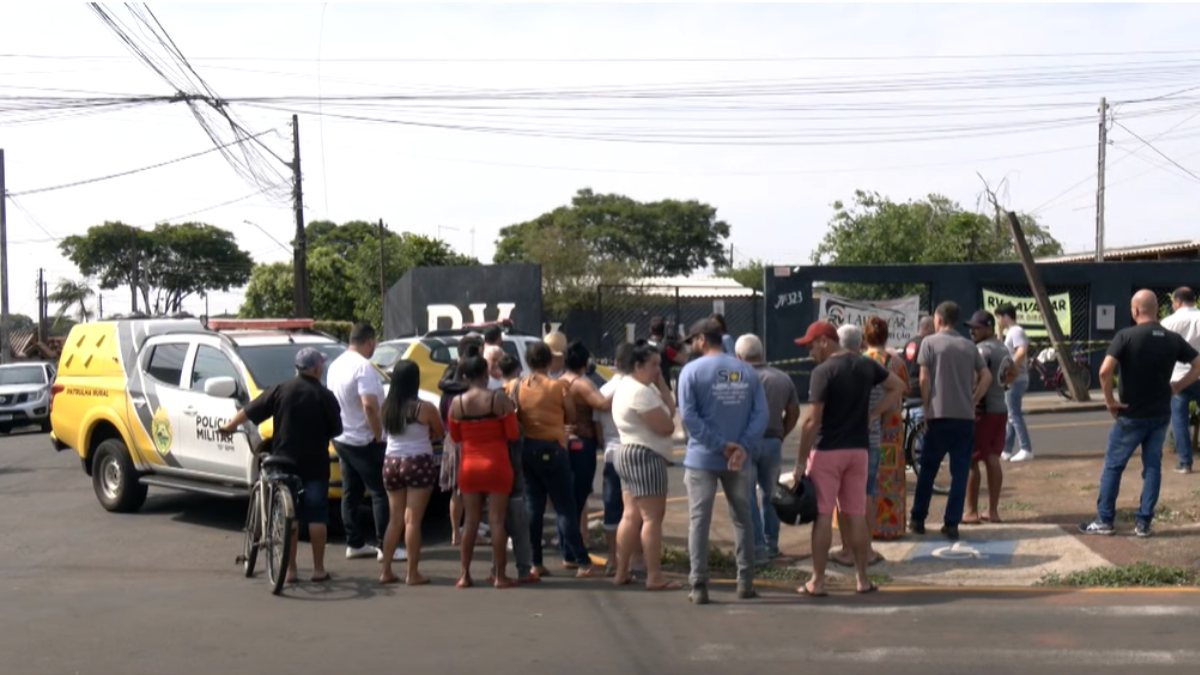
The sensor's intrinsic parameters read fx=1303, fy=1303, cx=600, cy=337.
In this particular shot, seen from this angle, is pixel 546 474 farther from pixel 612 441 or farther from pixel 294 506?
pixel 294 506

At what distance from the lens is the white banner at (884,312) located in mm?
25109

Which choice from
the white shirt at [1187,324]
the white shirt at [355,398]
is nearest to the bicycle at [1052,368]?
the white shirt at [1187,324]

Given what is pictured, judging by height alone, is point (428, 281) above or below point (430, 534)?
above

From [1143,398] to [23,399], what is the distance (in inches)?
926

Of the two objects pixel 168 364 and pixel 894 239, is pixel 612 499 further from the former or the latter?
pixel 894 239

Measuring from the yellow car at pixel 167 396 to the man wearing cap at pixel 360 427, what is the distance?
33.7 inches

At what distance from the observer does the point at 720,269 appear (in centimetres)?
7831

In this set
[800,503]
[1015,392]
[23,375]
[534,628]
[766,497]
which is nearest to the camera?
[534,628]

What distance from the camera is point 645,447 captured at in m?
8.91

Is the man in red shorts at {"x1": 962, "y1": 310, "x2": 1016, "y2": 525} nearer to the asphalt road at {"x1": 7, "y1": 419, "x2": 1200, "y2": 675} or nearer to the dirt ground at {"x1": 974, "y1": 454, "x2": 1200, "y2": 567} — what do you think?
the dirt ground at {"x1": 974, "y1": 454, "x2": 1200, "y2": 567}

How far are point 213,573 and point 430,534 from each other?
223 centimetres

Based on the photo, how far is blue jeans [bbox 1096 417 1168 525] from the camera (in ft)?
32.8

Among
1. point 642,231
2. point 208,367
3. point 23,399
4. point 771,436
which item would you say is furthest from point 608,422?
point 642,231

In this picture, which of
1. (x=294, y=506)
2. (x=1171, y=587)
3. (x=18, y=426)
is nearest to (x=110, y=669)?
(x=294, y=506)
